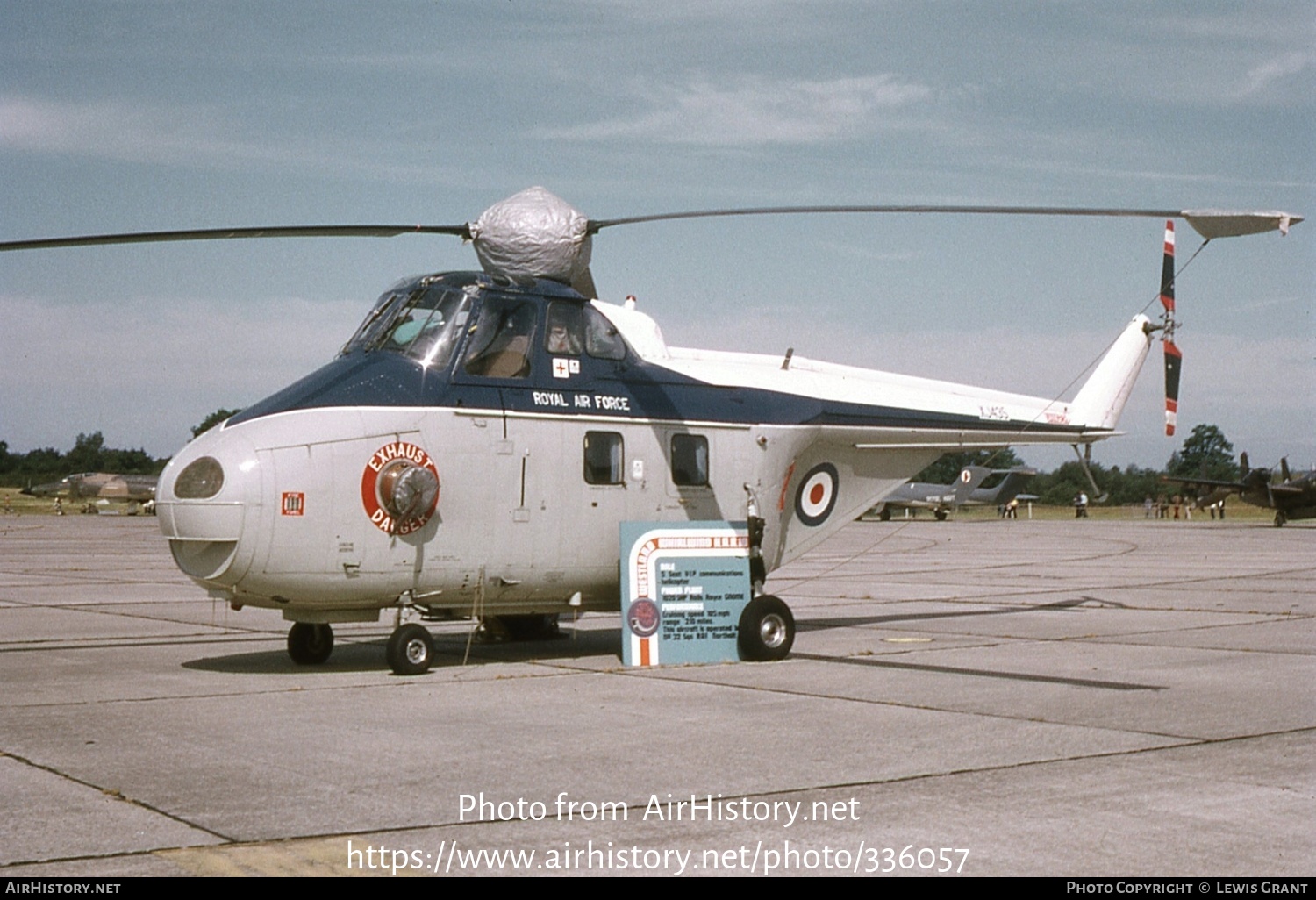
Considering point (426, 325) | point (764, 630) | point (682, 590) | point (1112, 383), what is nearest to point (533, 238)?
point (426, 325)

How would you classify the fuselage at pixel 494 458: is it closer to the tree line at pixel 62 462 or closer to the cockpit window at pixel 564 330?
the cockpit window at pixel 564 330

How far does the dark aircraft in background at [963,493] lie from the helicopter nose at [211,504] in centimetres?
6480

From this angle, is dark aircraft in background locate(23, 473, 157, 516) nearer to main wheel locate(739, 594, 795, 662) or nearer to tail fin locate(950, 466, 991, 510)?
tail fin locate(950, 466, 991, 510)

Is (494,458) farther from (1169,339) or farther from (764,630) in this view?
(1169,339)

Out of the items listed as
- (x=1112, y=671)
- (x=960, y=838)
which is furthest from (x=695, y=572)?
(x=960, y=838)

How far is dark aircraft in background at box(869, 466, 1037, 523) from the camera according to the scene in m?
74.9

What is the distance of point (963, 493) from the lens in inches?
2945

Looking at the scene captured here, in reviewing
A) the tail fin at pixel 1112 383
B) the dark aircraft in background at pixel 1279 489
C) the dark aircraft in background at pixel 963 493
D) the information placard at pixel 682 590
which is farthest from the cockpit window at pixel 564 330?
the dark aircraft in background at pixel 963 493

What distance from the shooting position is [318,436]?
1120 cm

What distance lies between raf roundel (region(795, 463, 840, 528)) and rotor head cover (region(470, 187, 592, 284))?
3971mm

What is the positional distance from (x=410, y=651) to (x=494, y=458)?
6.19 ft

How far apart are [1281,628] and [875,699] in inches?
307

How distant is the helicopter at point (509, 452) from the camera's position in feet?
36.2

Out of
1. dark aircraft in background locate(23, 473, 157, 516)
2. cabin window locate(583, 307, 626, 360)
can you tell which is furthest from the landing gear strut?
dark aircraft in background locate(23, 473, 157, 516)
